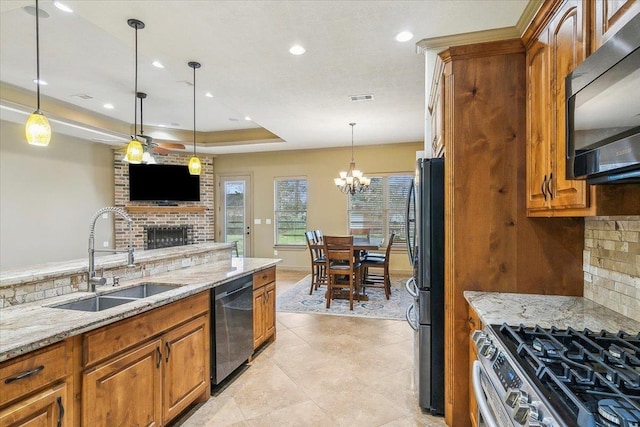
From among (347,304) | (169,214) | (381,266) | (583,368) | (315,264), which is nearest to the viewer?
(583,368)

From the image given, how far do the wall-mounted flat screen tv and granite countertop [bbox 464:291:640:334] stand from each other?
6959mm

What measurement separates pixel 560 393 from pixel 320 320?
337 centimetres

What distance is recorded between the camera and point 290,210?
7.71 meters

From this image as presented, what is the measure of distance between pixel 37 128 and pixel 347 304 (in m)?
3.95

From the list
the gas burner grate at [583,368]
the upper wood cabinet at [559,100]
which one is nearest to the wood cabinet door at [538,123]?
the upper wood cabinet at [559,100]

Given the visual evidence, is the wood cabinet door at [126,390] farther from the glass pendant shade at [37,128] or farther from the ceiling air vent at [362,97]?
the ceiling air vent at [362,97]

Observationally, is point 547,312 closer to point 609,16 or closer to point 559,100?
point 559,100

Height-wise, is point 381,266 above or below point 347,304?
above

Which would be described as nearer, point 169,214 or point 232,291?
point 232,291

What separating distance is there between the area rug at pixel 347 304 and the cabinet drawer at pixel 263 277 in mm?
1305

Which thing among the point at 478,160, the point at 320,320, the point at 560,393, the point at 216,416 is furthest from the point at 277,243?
the point at 560,393

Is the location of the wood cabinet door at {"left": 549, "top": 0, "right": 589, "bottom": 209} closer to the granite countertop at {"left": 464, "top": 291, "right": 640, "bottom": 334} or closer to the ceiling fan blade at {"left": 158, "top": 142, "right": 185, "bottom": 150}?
the granite countertop at {"left": 464, "top": 291, "right": 640, "bottom": 334}

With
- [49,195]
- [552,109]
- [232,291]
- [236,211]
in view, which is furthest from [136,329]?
[236,211]

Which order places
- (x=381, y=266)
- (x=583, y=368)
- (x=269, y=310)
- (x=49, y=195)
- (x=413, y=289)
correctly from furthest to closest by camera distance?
1. (x=49, y=195)
2. (x=381, y=266)
3. (x=269, y=310)
4. (x=413, y=289)
5. (x=583, y=368)
